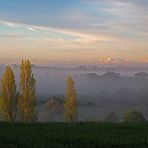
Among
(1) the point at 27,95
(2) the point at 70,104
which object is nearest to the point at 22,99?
(1) the point at 27,95

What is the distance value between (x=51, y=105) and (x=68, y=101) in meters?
58.2

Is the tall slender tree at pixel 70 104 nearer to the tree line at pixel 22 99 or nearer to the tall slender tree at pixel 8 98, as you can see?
the tree line at pixel 22 99

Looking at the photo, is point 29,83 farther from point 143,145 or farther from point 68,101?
point 143,145

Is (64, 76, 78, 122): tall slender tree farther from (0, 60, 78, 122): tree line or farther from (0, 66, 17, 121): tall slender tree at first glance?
(0, 66, 17, 121): tall slender tree

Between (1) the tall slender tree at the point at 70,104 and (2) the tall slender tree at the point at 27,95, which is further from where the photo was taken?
(1) the tall slender tree at the point at 70,104

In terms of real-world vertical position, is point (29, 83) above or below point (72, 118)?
above

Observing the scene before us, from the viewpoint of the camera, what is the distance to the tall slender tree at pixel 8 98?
172 ft


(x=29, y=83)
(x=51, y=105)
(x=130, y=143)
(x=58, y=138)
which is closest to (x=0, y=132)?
(x=58, y=138)

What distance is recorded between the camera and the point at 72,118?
189 feet

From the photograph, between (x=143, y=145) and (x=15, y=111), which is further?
(x=15, y=111)

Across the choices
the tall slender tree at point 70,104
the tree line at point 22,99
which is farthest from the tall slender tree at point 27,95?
the tall slender tree at point 70,104

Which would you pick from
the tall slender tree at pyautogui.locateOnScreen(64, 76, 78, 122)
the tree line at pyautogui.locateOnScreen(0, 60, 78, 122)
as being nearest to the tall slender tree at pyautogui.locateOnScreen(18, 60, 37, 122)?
the tree line at pyautogui.locateOnScreen(0, 60, 78, 122)

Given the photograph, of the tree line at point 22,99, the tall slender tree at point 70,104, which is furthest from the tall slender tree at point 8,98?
the tall slender tree at point 70,104

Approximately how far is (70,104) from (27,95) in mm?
7256
